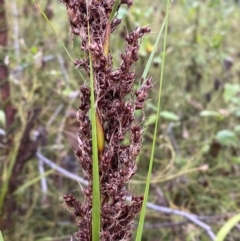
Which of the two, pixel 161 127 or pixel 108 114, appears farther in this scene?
pixel 161 127

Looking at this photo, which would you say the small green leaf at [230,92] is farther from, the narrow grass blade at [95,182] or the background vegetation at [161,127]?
the narrow grass blade at [95,182]

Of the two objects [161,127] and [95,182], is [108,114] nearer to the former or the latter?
[95,182]

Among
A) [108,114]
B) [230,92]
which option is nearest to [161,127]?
[230,92]

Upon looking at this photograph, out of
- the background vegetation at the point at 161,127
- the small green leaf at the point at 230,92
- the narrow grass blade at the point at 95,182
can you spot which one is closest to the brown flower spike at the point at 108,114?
the narrow grass blade at the point at 95,182

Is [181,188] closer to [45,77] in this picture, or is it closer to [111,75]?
[45,77]

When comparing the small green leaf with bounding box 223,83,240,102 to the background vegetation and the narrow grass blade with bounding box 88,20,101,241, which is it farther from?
the narrow grass blade with bounding box 88,20,101,241

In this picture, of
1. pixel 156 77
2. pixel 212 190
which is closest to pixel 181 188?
pixel 212 190
